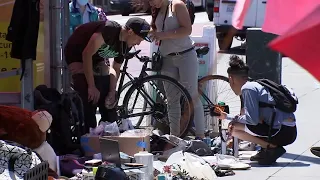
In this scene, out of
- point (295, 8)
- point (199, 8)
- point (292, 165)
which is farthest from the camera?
point (199, 8)

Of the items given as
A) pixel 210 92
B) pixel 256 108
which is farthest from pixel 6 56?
pixel 210 92

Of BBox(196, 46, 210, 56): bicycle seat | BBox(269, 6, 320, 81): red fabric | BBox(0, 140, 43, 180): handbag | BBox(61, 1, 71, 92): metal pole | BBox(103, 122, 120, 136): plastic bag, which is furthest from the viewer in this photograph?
BBox(196, 46, 210, 56): bicycle seat

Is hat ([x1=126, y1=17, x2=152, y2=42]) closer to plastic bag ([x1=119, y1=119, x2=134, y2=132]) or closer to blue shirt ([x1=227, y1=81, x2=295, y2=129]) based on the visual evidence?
plastic bag ([x1=119, y1=119, x2=134, y2=132])

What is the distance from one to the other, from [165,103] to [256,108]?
52.4 inches

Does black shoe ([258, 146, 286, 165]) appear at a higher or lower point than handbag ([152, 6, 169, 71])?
lower

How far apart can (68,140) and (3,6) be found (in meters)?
1.49

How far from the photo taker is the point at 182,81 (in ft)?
27.5

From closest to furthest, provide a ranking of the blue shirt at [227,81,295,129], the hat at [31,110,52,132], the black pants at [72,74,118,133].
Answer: the hat at [31,110,52,132], the blue shirt at [227,81,295,129], the black pants at [72,74,118,133]

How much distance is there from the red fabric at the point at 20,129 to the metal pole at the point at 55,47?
1.94 meters

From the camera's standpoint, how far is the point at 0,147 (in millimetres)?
5730

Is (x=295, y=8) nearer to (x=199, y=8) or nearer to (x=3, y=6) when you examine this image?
(x=3, y=6)

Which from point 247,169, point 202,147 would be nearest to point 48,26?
point 202,147

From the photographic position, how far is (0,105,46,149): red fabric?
20.3 feet

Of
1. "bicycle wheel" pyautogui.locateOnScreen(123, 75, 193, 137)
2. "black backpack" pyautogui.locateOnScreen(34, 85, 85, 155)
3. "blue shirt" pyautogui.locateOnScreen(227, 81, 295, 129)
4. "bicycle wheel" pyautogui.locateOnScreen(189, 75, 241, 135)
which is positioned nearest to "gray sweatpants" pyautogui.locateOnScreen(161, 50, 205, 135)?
"bicycle wheel" pyautogui.locateOnScreen(123, 75, 193, 137)
